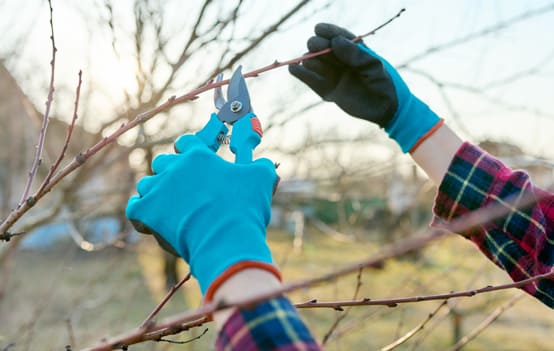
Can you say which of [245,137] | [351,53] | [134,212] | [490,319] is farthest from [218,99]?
[490,319]

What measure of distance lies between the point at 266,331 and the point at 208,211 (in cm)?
21

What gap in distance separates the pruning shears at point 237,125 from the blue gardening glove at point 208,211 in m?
0.14

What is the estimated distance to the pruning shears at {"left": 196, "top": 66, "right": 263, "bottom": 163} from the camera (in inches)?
43.9

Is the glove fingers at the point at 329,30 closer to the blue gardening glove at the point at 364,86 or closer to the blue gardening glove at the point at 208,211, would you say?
the blue gardening glove at the point at 364,86

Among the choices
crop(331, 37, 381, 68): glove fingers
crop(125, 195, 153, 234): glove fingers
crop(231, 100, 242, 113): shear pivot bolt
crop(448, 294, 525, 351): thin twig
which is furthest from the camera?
crop(448, 294, 525, 351): thin twig

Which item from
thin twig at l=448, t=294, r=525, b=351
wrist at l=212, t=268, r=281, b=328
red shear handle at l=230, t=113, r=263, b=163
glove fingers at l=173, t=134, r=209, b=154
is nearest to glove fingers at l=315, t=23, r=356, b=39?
red shear handle at l=230, t=113, r=263, b=163

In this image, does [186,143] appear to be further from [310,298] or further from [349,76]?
[310,298]

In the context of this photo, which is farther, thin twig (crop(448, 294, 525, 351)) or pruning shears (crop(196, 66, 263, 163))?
thin twig (crop(448, 294, 525, 351))

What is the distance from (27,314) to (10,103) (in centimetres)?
398

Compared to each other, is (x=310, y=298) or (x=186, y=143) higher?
(x=310, y=298)

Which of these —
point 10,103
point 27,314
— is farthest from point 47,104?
point 27,314

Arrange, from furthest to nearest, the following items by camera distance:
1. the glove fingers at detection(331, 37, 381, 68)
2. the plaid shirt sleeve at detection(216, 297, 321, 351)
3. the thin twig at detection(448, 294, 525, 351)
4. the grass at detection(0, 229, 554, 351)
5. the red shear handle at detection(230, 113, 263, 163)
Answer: the grass at detection(0, 229, 554, 351) < the thin twig at detection(448, 294, 525, 351) < the glove fingers at detection(331, 37, 381, 68) < the red shear handle at detection(230, 113, 263, 163) < the plaid shirt sleeve at detection(216, 297, 321, 351)

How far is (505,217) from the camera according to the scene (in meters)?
1.32

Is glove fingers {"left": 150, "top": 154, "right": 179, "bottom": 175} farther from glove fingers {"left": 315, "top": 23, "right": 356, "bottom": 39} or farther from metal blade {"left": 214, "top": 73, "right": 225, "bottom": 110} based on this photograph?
glove fingers {"left": 315, "top": 23, "right": 356, "bottom": 39}
